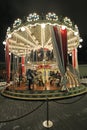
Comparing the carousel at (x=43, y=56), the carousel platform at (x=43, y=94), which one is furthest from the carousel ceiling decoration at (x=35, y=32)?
the carousel platform at (x=43, y=94)

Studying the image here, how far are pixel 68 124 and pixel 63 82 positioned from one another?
3.66 m

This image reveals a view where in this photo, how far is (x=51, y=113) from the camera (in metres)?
5.27

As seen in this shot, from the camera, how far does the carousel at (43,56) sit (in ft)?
25.9

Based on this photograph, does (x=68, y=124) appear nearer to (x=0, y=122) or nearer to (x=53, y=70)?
(x=0, y=122)

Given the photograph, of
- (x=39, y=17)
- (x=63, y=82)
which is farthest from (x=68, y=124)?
(x=39, y=17)

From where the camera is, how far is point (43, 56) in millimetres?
12234

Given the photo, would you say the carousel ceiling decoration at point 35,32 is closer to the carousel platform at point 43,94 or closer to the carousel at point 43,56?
the carousel at point 43,56

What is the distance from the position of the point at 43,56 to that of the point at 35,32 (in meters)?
2.45

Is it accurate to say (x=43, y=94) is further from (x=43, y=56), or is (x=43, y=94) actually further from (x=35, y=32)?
(x=35, y=32)

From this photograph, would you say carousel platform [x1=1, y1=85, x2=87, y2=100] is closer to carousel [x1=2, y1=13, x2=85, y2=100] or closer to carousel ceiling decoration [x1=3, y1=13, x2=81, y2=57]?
carousel [x1=2, y1=13, x2=85, y2=100]

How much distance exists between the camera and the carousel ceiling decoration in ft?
27.1

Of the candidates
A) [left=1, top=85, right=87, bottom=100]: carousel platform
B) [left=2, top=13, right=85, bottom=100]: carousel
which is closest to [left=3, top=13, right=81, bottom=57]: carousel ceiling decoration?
[left=2, top=13, right=85, bottom=100]: carousel

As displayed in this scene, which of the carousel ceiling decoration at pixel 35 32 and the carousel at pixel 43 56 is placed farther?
the carousel ceiling decoration at pixel 35 32

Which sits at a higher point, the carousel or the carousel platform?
the carousel
